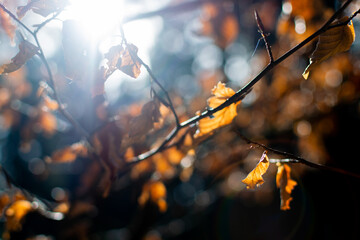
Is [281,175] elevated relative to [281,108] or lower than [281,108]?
elevated

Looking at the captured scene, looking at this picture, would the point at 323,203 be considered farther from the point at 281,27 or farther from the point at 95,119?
the point at 95,119

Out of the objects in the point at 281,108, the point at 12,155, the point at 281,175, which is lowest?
the point at 12,155

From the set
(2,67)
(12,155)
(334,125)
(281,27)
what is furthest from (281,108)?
(12,155)

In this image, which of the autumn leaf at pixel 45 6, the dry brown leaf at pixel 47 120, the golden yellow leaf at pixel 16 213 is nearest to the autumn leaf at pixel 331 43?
the autumn leaf at pixel 45 6

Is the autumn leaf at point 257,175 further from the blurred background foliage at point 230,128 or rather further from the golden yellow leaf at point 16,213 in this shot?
the golden yellow leaf at point 16,213

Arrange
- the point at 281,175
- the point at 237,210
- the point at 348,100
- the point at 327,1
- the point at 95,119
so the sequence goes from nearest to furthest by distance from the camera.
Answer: the point at 281,175, the point at 95,119, the point at 327,1, the point at 348,100, the point at 237,210

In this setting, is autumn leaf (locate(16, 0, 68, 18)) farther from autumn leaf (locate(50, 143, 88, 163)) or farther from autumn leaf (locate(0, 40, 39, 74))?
autumn leaf (locate(50, 143, 88, 163))

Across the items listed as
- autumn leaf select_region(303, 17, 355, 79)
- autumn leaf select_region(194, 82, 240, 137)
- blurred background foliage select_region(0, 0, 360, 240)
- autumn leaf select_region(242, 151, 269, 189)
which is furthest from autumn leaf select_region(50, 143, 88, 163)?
autumn leaf select_region(303, 17, 355, 79)
